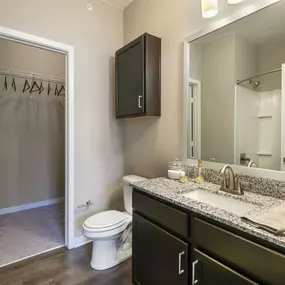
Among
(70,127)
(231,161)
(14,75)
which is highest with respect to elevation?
(14,75)

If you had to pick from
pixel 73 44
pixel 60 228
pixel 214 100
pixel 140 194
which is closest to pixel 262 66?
pixel 214 100

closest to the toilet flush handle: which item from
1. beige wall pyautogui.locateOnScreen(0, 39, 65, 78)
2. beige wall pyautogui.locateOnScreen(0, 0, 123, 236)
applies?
beige wall pyautogui.locateOnScreen(0, 0, 123, 236)

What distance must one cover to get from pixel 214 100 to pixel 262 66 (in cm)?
42

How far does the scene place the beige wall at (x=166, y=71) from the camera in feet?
6.22

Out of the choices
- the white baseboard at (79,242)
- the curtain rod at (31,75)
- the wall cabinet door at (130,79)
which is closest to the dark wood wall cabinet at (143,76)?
the wall cabinet door at (130,79)

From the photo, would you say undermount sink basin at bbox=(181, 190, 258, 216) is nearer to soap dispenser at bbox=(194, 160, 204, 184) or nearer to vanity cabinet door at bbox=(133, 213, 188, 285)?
soap dispenser at bbox=(194, 160, 204, 184)

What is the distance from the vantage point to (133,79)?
216cm

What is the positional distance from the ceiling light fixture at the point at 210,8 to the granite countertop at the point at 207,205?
49.7 inches

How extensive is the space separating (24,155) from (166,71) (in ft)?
8.81

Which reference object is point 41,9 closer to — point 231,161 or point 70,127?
point 70,127

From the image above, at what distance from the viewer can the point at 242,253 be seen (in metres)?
0.96

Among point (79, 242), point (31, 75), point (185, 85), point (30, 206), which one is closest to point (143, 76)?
point (185, 85)

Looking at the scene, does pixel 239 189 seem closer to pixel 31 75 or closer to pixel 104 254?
pixel 104 254

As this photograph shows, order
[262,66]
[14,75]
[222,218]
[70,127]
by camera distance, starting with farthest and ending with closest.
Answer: [14,75]
[70,127]
[262,66]
[222,218]
